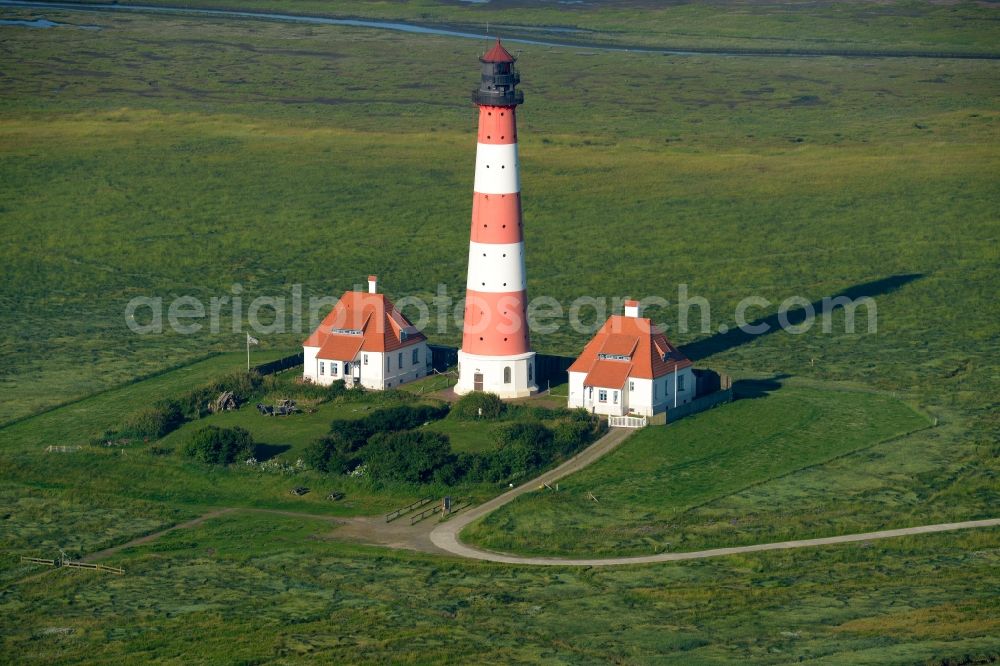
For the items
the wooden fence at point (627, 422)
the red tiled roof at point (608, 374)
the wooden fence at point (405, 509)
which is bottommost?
the wooden fence at point (405, 509)

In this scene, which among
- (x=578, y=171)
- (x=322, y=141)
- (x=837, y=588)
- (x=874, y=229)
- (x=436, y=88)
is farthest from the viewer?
(x=436, y=88)

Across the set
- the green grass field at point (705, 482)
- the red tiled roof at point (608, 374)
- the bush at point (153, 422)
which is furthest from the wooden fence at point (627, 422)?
the bush at point (153, 422)

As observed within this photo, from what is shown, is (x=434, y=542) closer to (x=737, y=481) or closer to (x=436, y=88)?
(x=737, y=481)

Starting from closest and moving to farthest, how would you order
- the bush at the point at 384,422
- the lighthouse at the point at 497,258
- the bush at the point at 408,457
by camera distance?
the bush at the point at 408,457
the bush at the point at 384,422
the lighthouse at the point at 497,258

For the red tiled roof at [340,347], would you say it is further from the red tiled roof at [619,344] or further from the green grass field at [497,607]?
the green grass field at [497,607]

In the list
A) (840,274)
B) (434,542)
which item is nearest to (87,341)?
(434,542)
